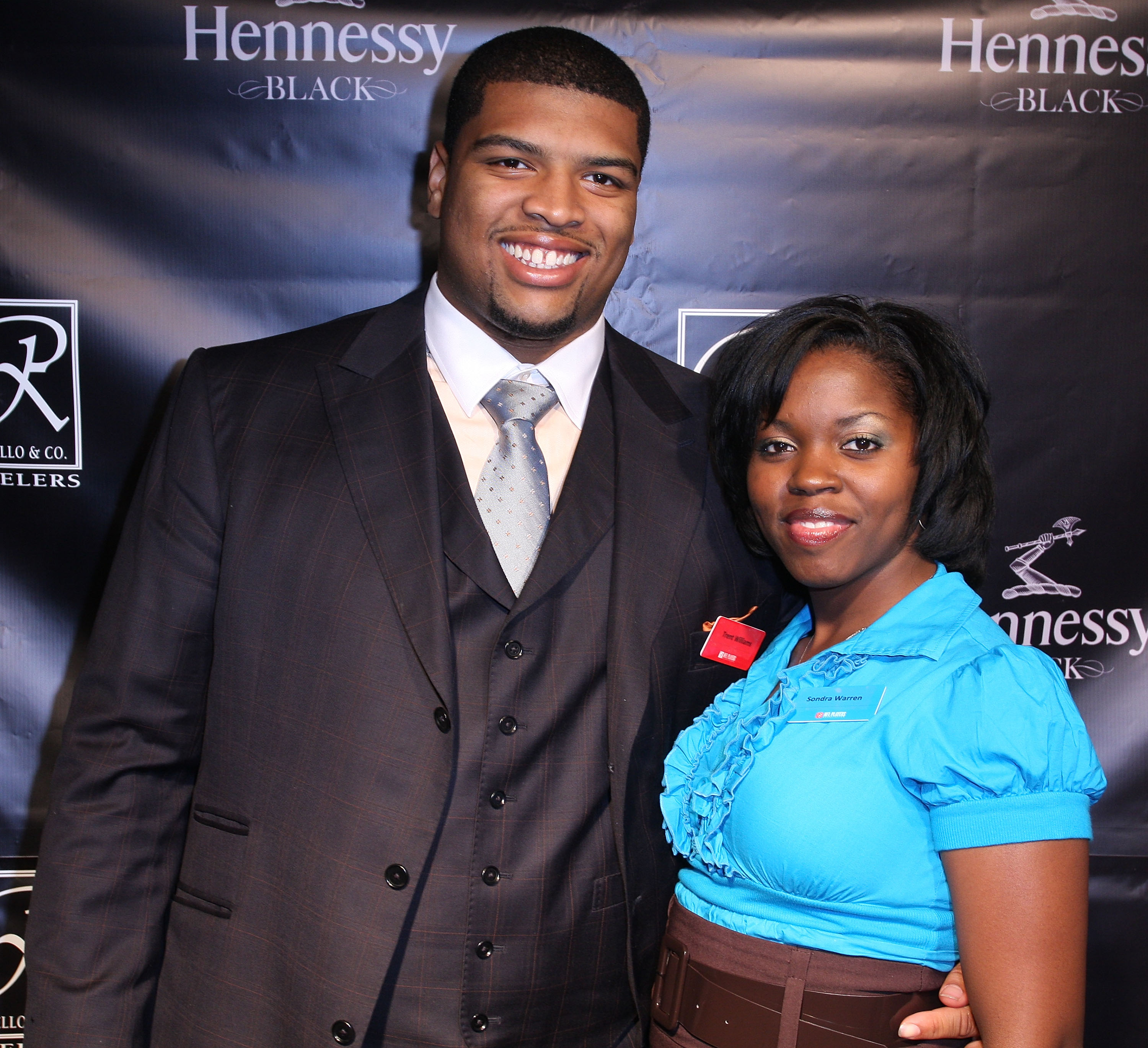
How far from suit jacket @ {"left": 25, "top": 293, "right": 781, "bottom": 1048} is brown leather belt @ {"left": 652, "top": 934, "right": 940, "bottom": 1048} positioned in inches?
7.6

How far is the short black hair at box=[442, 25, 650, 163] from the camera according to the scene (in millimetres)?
1670

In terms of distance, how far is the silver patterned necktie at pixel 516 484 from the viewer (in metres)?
1.58

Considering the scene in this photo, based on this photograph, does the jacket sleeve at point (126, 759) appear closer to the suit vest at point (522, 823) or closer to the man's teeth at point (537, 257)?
the suit vest at point (522, 823)

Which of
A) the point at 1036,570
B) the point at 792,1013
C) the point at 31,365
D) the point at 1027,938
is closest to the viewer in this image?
the point at 1027,938

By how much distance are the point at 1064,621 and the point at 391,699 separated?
1695mm

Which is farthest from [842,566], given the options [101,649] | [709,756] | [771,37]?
[771,37]

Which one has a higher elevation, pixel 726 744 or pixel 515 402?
pixel 515 402

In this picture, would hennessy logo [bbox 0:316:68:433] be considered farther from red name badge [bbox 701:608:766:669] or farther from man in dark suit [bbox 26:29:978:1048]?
red name badge [bbox 701:608:766:669]

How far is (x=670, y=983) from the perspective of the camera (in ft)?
4.92

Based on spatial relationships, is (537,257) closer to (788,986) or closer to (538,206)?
(538,206)

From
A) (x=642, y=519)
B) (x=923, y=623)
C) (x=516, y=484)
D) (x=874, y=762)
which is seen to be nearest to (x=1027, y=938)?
(x=874, y=762)

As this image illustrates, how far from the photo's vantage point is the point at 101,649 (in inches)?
60.4

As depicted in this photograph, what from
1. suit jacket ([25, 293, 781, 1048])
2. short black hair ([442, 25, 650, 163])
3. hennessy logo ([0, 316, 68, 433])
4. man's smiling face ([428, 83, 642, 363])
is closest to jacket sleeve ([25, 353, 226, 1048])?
suit jacket ([25, 293, 781, 1048])

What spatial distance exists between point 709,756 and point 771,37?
166cm
